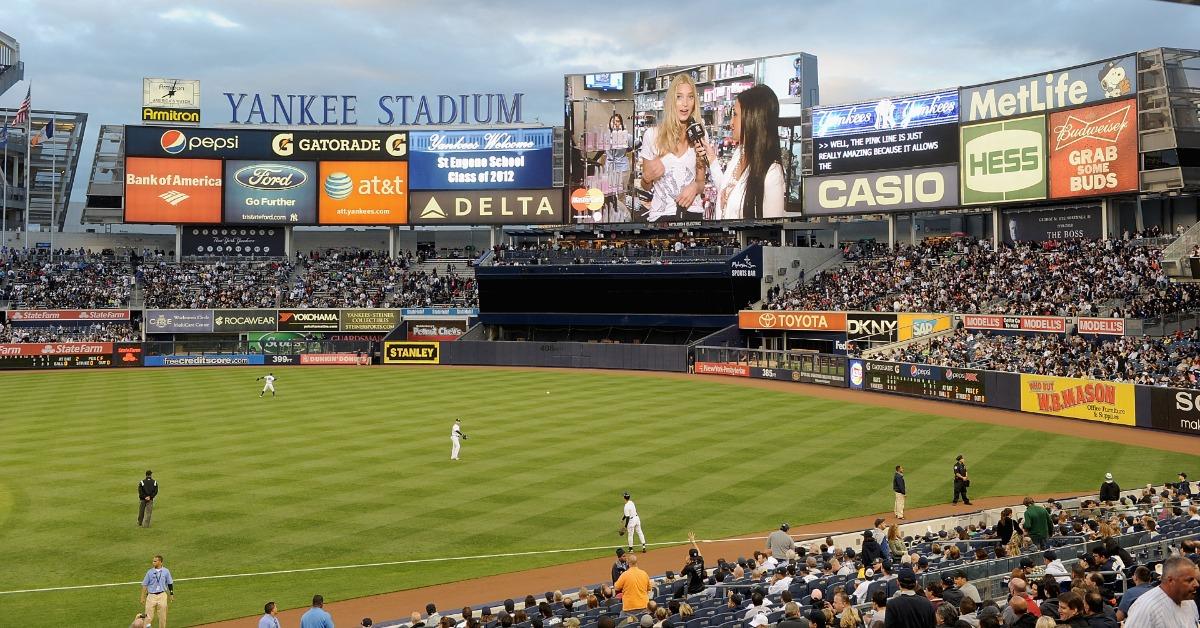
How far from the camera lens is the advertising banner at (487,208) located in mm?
80250

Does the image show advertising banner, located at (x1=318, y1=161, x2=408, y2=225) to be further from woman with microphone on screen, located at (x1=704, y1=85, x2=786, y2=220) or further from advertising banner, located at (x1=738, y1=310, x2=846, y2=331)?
advertising banner, located at (x1=738, y1=310, x2=846, y2=331)

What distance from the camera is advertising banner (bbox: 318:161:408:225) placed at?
82.9 meters

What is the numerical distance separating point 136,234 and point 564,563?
8190 centimetres

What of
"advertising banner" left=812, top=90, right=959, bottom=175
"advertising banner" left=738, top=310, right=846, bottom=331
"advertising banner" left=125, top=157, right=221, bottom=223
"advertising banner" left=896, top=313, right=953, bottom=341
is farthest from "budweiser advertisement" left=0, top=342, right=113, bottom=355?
"advertising banner" left=896, top=313, right=953, bottom=341

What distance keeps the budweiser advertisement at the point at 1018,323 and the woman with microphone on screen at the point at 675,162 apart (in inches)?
1015

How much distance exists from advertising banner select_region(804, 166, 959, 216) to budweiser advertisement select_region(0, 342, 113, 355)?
5255cm

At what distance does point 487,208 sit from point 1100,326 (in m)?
50.3

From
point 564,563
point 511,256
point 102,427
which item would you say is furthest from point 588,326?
→ point 564,563

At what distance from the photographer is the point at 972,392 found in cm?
4497

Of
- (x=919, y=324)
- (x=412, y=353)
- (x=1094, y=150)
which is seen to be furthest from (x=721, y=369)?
(x=1094, y=150)

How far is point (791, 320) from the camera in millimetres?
65312

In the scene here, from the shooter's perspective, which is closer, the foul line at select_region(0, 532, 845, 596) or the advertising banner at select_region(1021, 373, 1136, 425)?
the foul line at select_region(0, 532, 845, 596)

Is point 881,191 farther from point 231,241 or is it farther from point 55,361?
point 55,361

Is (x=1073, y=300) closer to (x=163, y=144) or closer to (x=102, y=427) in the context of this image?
(x=102, y=427)
